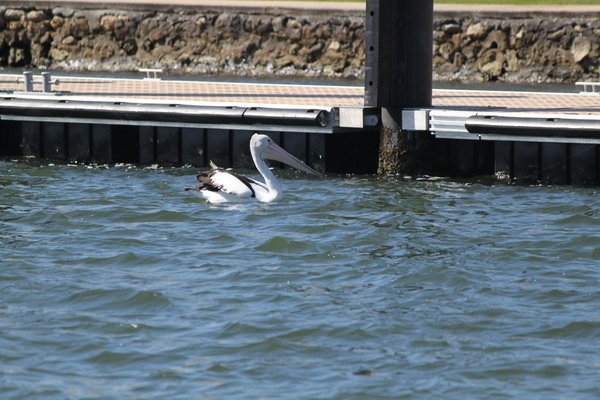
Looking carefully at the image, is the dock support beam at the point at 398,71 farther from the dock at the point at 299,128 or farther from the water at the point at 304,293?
the water at the point at 304,293

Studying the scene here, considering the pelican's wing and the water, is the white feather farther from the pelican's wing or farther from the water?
the water

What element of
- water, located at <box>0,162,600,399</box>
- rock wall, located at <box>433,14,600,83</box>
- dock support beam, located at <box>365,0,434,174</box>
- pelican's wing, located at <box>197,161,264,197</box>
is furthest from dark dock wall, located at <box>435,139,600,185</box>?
rock wall, located at <box>433,14,600,83</box>

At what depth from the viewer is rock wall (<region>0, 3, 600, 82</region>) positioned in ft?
102

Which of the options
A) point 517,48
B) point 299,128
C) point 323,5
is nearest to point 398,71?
point 299,128

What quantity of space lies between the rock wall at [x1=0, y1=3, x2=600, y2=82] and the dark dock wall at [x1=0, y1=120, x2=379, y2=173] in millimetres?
13022

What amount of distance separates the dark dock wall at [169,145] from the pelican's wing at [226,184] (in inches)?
103

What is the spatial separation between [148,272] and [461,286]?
9.44ft

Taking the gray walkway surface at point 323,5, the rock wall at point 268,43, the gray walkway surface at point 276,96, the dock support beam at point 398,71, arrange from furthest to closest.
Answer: the gray walkway surface at point 323,5
the rock wall at point 268,43
the gray walkway surface at point 276,96
the dock support beam at point 398,71

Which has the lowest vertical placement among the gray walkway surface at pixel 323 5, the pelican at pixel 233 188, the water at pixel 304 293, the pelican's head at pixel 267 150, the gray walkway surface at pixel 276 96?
the water at pixel 304 293

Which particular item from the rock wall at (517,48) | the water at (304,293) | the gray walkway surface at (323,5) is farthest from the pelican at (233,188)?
the gray walkway surface at (323,5)

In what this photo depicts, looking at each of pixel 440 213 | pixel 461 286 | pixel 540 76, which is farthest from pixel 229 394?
pixel 540 76

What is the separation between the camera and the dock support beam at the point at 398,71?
18312 millimetres

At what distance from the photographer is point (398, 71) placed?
18.5 m

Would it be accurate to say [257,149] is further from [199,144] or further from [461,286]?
[461,286]
